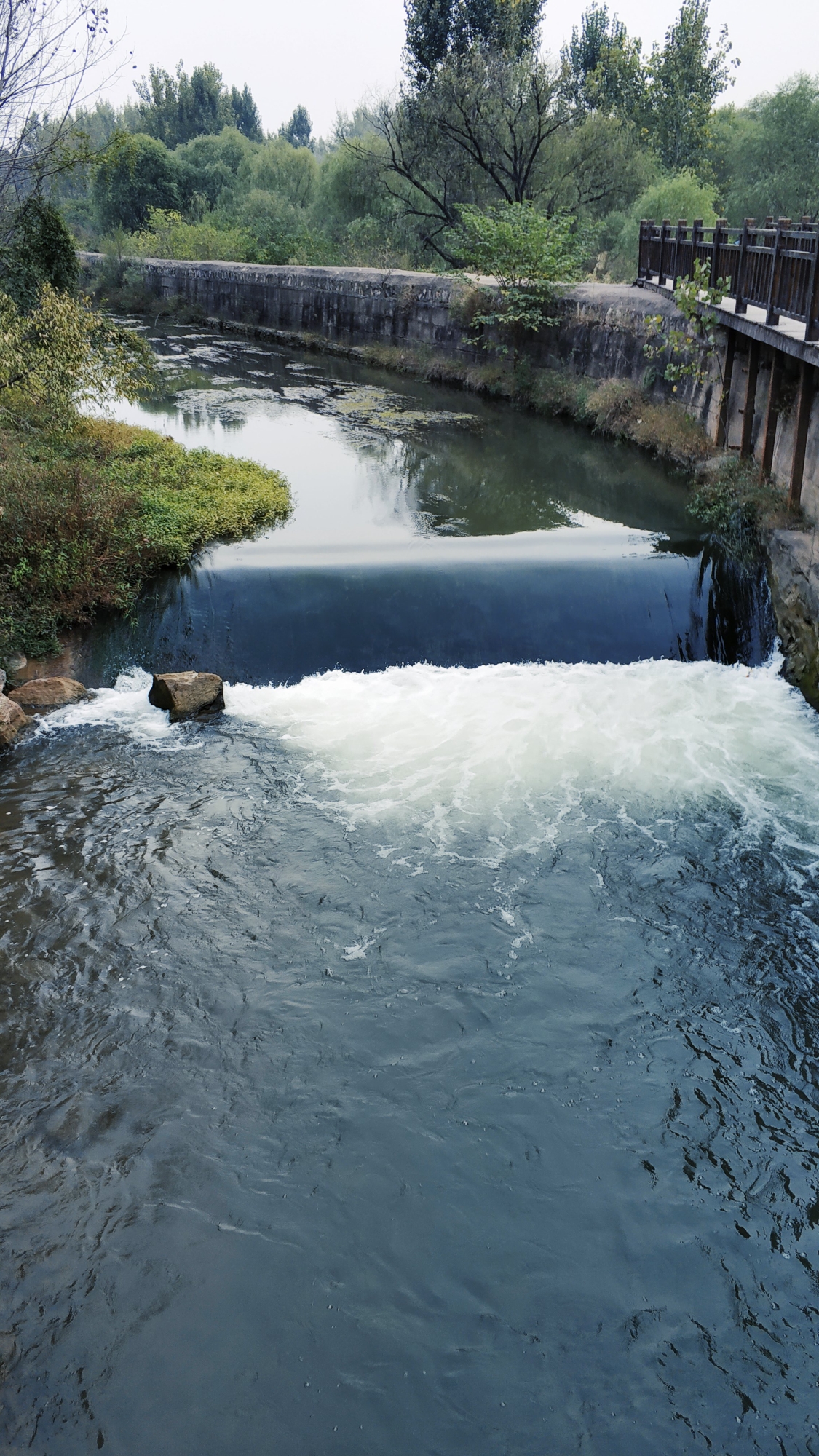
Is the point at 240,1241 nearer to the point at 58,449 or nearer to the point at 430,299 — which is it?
the point at 58,449

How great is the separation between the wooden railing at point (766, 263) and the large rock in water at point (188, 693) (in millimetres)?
6348

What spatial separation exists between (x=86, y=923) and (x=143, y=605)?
461cm

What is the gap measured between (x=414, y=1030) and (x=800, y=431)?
8472 mm

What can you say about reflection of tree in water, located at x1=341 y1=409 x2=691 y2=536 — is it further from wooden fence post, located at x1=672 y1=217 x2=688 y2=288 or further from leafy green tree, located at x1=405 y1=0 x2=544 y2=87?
leafy green tree, located at x1=405 y1=0 x2=544 y2=87

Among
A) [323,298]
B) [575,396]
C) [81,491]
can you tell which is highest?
[323,298]

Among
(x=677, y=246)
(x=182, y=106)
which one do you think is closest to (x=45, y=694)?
(x=677, y=246)

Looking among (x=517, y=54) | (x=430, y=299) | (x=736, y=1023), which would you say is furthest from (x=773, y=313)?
(x=517, y=54)

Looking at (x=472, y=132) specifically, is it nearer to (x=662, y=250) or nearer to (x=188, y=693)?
(x=662, y=250)

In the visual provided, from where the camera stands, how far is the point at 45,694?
9.01 m

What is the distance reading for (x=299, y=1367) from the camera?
13.1ft

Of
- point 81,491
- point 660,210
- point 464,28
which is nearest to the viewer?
point 81,491

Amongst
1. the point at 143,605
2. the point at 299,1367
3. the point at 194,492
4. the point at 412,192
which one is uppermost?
the point at 412,192

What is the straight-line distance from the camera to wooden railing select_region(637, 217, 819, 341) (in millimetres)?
9484

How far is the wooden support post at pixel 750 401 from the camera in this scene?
1259cm
